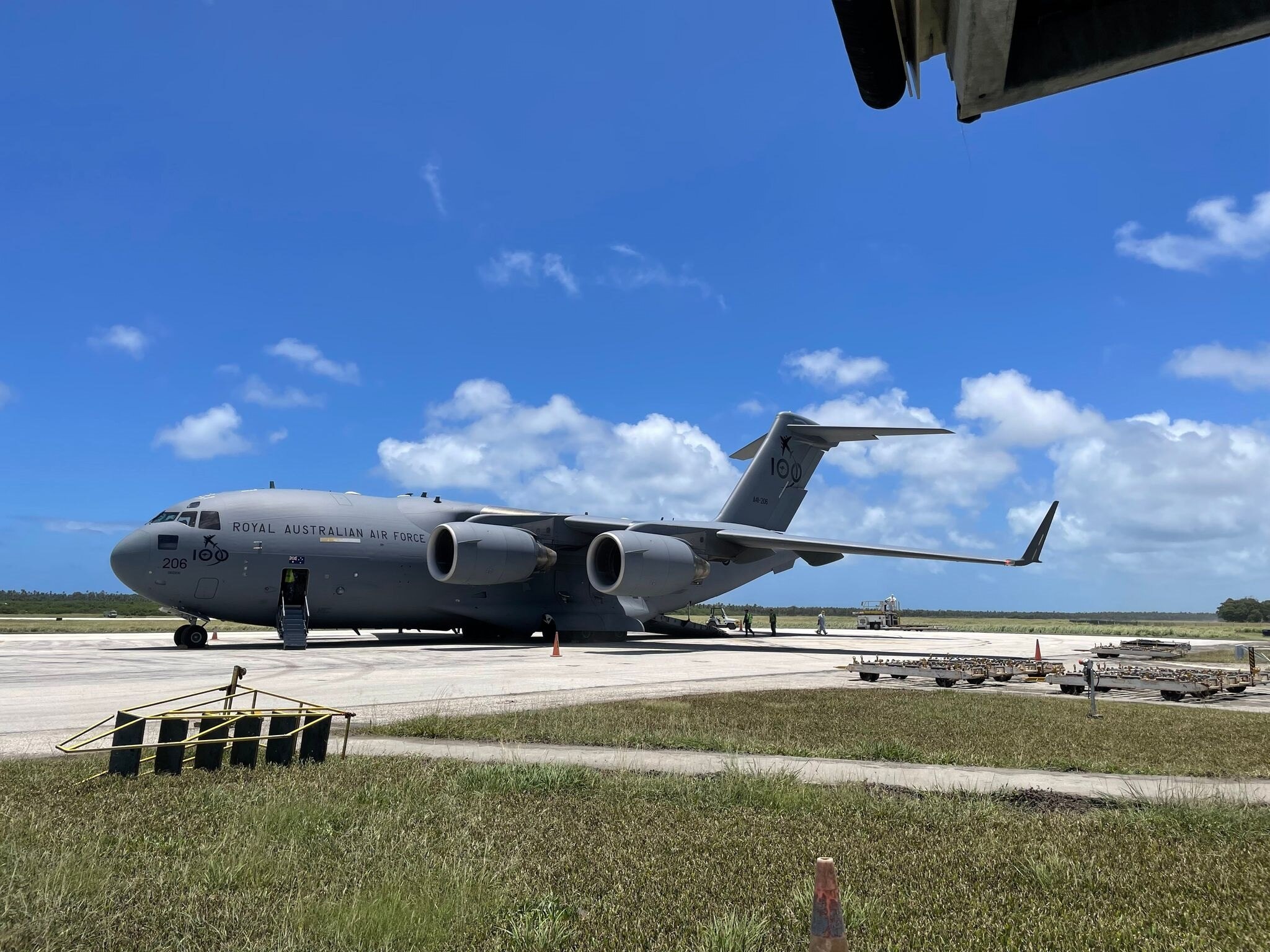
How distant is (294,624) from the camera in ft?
78.9

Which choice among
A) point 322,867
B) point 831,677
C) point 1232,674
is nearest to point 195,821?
point 322,867

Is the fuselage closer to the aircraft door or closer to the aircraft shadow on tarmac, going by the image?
the aircraft door

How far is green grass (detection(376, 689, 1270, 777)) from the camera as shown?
27.6 ft

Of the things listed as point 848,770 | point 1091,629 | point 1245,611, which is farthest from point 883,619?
point 1245,611

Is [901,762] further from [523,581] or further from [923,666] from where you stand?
[523,581]

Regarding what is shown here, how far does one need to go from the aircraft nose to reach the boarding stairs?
3.67m

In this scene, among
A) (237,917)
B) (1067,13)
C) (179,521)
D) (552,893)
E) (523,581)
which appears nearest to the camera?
(1067,13)

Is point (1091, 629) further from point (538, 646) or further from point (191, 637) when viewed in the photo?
point (191, 637)

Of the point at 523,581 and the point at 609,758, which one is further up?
the point at 523,581

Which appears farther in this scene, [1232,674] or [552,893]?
[1232,674]

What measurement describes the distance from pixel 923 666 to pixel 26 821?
15.3 meters

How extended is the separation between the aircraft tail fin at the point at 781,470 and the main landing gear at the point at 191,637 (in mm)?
18024

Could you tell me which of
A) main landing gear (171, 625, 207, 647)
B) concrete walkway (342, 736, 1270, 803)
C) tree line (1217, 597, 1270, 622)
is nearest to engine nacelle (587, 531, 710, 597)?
main landing gear (171, 625, 207, 647)

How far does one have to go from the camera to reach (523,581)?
94.1ft
